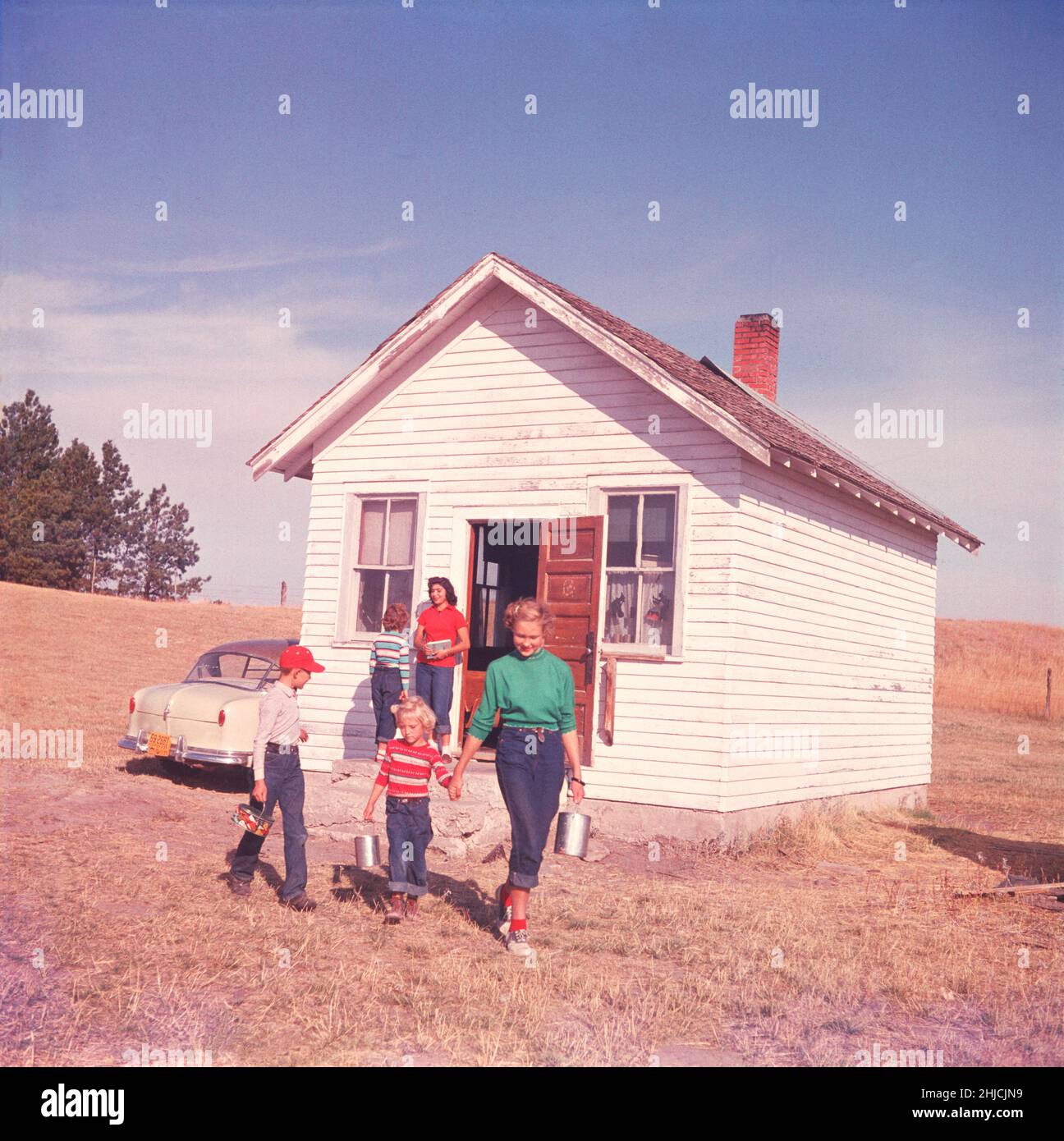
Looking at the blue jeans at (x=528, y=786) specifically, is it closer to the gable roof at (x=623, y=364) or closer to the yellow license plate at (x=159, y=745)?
the gable roof at (x=623, y=364)

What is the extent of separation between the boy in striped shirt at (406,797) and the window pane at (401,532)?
531cm

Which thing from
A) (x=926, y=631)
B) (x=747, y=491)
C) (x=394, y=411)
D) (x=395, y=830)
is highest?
(x=394, y=411)

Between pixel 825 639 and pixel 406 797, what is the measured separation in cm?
698

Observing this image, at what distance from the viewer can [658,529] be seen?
461 inches

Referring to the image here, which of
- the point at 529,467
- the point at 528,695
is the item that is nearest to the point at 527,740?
the point at 528,695

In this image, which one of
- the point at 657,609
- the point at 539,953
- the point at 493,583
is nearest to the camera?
the point at 539,953

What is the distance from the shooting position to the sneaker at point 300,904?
7.96 m

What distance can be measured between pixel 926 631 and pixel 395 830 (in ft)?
36.5

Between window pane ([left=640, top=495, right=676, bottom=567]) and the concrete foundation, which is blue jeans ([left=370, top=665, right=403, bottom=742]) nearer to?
the concrete foundation

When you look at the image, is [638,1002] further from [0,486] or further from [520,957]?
[0,486]

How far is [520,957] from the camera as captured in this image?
6867 millimetres

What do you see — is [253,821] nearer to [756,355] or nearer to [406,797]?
[406,797]

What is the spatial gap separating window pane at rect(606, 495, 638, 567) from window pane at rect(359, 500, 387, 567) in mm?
2729
